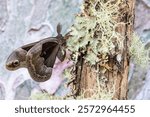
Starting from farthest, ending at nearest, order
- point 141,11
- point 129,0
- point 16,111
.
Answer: point 141,11, point 16,111, point 129,0

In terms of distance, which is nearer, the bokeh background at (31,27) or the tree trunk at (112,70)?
the tree trunk at (112,70)

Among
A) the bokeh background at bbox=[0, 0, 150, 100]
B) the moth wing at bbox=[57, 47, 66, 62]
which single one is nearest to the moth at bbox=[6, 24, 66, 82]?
the moth wing at bbox=[57, 47, 66, 62]

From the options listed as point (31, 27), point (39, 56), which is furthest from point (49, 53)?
point (31, 27)

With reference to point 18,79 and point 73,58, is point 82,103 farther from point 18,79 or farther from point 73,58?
point 18,79

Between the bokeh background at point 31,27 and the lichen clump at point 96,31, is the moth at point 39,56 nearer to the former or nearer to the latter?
the lichen clump at point 96,31

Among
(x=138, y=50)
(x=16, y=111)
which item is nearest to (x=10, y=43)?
(x=16, y=111)

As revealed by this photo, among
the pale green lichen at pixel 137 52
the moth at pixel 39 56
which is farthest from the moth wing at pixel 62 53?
the pale green lichen at pixel 137 52

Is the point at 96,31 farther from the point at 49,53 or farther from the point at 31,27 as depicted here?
the point at 31,27
